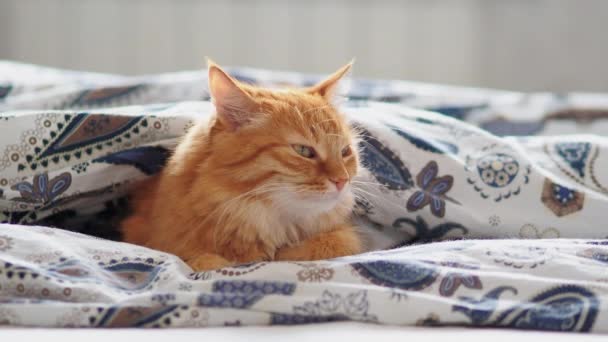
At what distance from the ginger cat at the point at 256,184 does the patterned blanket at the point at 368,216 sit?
0.37 ft

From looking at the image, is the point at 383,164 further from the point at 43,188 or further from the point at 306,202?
the point at 43,188

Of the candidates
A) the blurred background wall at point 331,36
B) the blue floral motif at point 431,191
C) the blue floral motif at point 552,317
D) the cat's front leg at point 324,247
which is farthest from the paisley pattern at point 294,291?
the blurred background wall at point 331,36

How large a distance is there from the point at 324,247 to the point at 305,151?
0.58 feet

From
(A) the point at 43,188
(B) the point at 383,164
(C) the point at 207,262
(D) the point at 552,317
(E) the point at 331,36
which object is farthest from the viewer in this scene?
(E) the point at 331,36

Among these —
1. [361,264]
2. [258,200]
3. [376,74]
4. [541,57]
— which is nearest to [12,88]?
[258,200]

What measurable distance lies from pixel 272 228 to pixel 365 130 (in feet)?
1.02

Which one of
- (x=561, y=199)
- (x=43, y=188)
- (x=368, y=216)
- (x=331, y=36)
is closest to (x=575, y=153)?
(x=561, y=199)

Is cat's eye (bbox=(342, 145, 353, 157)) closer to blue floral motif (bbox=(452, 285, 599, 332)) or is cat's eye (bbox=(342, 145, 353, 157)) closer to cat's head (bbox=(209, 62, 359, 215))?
cat's head (bbox=(209, 62, 359, 215))

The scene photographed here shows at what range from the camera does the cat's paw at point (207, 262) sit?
1.21m

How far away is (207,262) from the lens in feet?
4.03

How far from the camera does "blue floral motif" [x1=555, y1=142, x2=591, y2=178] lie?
1483 millimetres

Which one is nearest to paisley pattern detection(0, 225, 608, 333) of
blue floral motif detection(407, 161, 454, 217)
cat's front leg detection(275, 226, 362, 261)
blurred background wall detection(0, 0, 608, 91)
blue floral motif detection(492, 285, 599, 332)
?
blue floral motif detection(492, 285, 599, 332)

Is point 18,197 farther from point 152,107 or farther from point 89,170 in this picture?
point 152,107

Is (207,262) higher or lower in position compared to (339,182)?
lower
